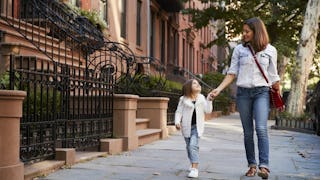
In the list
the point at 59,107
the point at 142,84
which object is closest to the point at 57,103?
the point at 59,107

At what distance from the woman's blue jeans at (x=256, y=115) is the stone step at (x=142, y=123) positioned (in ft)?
14.7

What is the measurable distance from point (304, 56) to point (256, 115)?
1287 centimetres

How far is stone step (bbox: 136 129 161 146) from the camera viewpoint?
927 cm

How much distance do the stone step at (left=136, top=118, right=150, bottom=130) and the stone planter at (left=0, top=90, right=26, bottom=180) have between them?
5.27m

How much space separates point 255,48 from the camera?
5.64 m

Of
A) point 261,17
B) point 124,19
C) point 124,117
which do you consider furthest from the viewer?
point 261,17

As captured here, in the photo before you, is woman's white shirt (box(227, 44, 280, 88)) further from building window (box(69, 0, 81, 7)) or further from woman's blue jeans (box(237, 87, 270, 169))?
building window (box(69, 0, 81, 7))

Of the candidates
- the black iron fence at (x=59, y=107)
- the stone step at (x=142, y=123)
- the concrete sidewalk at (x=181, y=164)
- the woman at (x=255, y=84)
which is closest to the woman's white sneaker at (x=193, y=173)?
the concrete sidewalk at (x=181, y=164)

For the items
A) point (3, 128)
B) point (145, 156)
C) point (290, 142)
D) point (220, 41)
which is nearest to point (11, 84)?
point (3, 128)

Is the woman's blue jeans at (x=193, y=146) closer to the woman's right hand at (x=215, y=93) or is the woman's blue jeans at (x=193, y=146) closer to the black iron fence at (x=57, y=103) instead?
the woman's right hand at (x=215, y=93)

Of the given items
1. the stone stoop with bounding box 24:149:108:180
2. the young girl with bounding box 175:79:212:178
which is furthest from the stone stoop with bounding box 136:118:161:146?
the young girl with bounding box 175:79:212:178

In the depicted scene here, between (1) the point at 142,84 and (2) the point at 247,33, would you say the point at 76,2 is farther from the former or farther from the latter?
(2) the point at 247,33

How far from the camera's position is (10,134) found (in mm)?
4727

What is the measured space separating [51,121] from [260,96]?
2.46m
